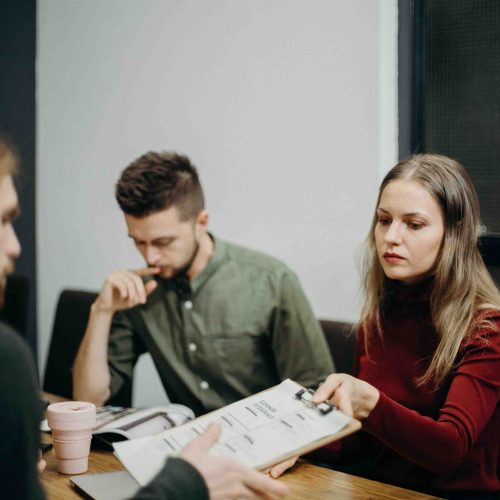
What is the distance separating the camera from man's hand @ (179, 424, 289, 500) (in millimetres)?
964

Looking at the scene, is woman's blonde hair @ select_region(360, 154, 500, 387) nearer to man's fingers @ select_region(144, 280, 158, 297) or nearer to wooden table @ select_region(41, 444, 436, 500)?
wooden table @ select_region(41, 444, 436, 500)

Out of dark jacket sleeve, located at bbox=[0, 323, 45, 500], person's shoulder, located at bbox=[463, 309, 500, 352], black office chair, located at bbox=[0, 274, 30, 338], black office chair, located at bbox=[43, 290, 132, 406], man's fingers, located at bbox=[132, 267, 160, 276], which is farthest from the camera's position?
black office chair, located at bbox=[0, 274, 30, 338]

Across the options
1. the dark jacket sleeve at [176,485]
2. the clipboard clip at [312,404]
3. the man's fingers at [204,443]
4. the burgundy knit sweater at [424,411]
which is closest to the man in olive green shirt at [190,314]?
the burgundy knit sweater at [424,411]

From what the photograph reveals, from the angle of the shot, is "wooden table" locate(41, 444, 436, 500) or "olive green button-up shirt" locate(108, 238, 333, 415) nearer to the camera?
"wooden table" locate(41, 444, 436, 500)

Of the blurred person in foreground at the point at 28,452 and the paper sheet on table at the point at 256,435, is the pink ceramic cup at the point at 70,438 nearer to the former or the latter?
the paper sheet on table at the point at 256,435

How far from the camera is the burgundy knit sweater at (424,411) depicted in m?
1.33

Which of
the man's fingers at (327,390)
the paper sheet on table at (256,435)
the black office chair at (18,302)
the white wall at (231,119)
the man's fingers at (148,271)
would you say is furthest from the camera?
the black office chair at (18,302)

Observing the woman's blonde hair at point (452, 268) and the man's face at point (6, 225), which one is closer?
the man's face at point (6, 225)

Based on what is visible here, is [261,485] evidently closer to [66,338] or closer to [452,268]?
[452,268]

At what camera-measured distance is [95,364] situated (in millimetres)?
1968

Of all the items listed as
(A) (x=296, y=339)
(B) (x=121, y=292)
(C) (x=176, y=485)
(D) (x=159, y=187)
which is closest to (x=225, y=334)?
(A) (x=296, y=339)

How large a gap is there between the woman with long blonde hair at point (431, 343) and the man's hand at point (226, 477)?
1.16 ft

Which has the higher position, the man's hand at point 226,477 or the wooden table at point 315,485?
the man's hand at point 226,477

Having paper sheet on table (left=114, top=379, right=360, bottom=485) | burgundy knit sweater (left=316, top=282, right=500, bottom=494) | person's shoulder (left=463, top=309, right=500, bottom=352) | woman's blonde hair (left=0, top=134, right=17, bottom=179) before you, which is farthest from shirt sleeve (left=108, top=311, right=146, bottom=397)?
woman's blonde hair (left=0, top=134, right=17, bottom=179)
